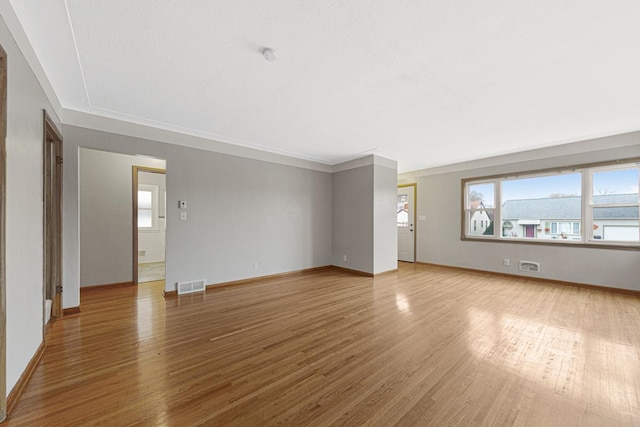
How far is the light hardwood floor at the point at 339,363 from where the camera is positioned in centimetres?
148

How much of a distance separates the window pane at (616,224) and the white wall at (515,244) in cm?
25

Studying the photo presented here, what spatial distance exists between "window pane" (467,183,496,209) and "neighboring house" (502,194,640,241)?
30cm

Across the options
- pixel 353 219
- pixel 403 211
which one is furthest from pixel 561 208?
pixel 353 219

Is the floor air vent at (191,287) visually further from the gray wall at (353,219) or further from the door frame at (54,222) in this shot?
the gray wall at (353,219)

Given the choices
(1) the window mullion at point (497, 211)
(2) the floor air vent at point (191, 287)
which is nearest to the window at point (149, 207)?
(2) the floor air vent at point (191, 287)

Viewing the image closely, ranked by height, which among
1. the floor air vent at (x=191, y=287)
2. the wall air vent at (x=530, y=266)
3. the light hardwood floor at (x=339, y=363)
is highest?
the wall air vent at (x=530, y=266)

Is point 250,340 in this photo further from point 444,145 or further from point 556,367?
point 444,145

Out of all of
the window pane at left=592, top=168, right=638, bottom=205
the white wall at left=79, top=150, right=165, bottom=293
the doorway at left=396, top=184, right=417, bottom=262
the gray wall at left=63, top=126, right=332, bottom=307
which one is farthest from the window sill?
the white wall at left=79, top=150, right=165, bottom=293

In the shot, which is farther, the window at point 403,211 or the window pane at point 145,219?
the window at point 403,211

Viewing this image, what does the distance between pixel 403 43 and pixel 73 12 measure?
2.33m

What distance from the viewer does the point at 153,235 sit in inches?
251

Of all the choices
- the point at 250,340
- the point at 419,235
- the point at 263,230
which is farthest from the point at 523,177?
the point at 250,340

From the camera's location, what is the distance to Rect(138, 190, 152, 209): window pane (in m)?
6.28

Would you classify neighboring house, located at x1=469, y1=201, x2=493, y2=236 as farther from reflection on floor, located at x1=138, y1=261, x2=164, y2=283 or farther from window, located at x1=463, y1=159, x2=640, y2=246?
reflection on floor, located at x1=138, y1=261, x2=164, y2=283
